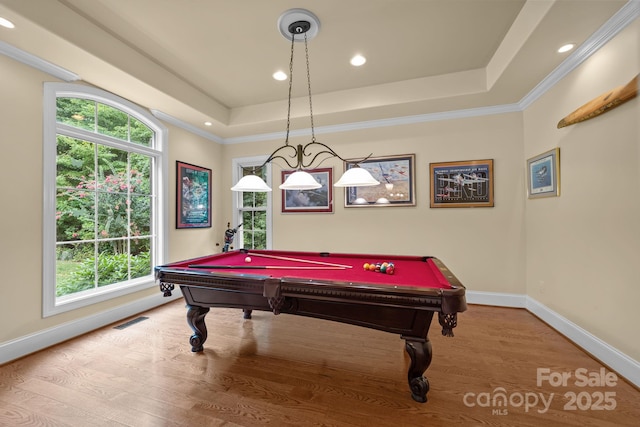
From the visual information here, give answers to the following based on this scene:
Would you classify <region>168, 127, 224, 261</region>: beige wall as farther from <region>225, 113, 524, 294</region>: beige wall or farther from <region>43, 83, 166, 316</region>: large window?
<region>225, 113, 524, 294</region>: beige wall

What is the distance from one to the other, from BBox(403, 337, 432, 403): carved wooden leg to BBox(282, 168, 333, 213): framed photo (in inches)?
106

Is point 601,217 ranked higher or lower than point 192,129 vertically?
lower

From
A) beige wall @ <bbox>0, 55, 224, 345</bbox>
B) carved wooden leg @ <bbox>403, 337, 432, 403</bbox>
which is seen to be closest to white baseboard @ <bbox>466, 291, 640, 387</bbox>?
carved wooden leg @ <bbox>403, 337, 432, 403</bbox>

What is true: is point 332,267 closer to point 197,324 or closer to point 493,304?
point 197,324

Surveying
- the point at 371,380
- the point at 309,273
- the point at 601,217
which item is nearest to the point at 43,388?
the point at 309,273

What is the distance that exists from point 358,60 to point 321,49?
46 cm

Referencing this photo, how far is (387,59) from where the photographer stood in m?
2.91

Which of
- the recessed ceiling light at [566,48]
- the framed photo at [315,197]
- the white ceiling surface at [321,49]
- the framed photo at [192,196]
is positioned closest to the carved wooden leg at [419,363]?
the white ceiling surface at [321,49]

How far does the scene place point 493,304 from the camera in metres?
3.54

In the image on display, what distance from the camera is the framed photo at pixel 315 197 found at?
4254 millimetres

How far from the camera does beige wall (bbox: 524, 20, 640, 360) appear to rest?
6.45 feet

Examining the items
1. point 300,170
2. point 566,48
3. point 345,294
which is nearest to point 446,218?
point 566,48

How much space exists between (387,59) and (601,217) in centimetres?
254

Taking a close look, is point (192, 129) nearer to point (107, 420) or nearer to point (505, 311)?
point (107, 420)
